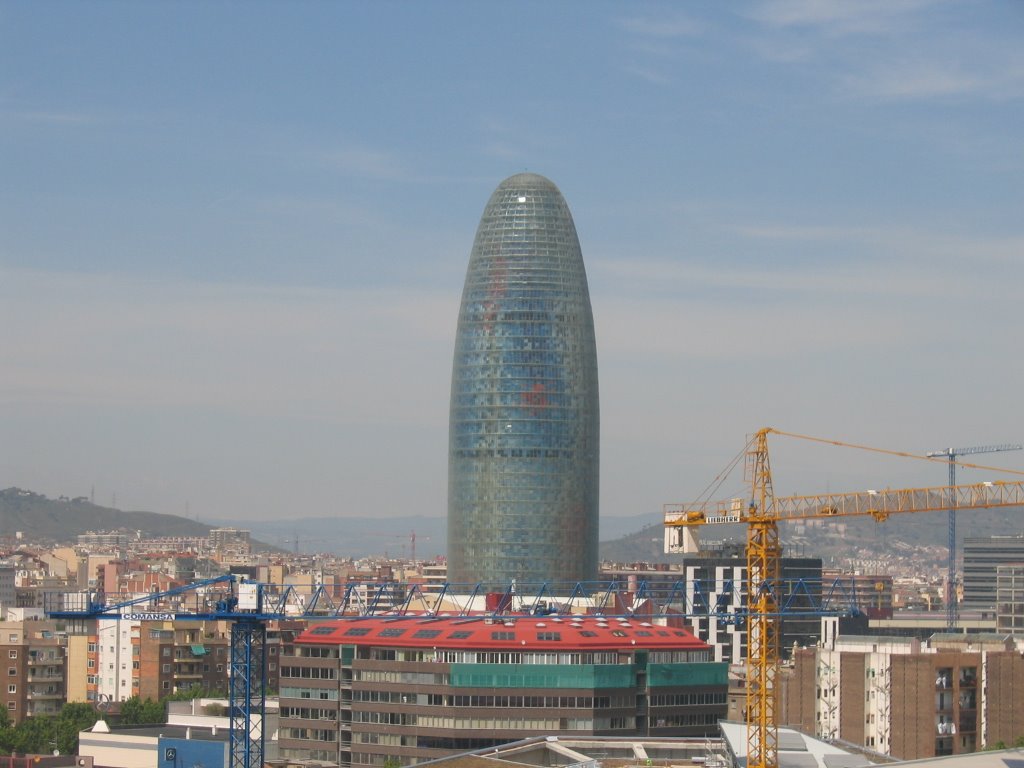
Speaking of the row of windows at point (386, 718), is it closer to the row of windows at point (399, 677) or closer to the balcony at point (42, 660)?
the row of windows at point (399, 677)

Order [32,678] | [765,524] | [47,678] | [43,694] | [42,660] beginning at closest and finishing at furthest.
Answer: [765,524]
[32,678]
[43,694]
[42,660]
[47,678]

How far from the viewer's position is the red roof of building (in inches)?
5059

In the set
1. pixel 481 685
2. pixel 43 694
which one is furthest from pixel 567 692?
pixel 43 694

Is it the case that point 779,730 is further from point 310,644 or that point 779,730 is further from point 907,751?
point 310,644

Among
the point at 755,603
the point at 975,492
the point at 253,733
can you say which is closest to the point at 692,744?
the point at 755,603

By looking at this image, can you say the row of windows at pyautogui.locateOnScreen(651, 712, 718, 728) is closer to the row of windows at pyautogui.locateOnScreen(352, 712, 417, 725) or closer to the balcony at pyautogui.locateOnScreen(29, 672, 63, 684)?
the row of windows at pyautogui.locateOnScreen(352, 712, 417, 725)

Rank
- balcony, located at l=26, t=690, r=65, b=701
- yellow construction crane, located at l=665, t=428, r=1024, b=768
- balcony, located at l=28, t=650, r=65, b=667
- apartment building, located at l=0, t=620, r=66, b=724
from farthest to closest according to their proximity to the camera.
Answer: balcony, located at l=28, t=650, r=65, b=667 < balcony, located at l=26, t=690, r=65, b=701 < apartment building, located at l=0, t=620, r=66, b=724 < yellow construction crane, located at l=665, t=428, r=1024, b=768

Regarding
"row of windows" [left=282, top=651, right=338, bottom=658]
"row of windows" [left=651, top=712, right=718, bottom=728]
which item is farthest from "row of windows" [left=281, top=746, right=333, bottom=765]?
"row of windows" [left=651, top=712, right=718, bottom=728]

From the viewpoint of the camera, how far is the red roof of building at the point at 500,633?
422ft

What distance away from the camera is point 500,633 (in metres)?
130

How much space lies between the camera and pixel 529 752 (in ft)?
315

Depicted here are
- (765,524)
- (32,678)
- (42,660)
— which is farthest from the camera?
(42,660)

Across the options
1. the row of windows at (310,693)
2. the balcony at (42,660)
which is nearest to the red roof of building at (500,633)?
the row of windows at (310,693)

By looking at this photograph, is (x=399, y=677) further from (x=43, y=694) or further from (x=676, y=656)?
(x=43, y=694)
